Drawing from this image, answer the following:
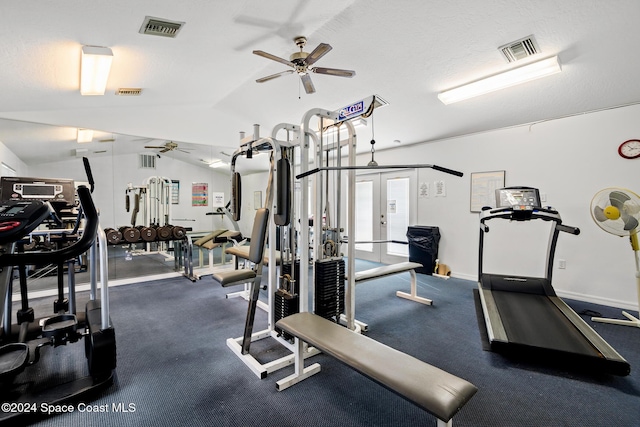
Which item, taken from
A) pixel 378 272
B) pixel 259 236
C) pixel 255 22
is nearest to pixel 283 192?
pixel 259 236

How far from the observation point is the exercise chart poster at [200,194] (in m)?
5.21

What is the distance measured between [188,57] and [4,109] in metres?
2.67

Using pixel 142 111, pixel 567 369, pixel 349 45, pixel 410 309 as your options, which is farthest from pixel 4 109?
pixel 567 369

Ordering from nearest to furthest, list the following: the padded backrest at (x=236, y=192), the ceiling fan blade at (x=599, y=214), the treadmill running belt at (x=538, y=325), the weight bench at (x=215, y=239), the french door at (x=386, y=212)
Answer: the treadmill running belt at (x=538, y=325), the padded backrest at (x=236, y=192), the ceiling fan blade at (x=599, y=214), the weight bench at (x=215, y=239), the french door at (x=386, y=212)

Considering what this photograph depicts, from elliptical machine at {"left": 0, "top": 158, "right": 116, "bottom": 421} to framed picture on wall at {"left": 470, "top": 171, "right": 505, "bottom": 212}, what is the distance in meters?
4.94

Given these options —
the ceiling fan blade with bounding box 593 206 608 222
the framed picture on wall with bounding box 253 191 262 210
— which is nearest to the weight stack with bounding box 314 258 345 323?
the ceiling fan blade with bounding box 593 206 608 222

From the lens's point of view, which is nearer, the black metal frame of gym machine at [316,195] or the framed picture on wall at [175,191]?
the black metal frame of gym machine at [316,195]

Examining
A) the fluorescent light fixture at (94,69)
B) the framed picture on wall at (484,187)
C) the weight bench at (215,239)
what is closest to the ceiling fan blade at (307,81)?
the fluorescent light fixture at (94,69)

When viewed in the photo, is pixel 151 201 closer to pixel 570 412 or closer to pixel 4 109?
pixel 4 109

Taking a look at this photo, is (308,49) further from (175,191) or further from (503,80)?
(175,191)

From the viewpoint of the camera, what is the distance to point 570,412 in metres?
1.74

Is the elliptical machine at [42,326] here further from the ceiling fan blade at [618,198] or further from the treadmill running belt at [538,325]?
Result: the ceiling fan blade at [618,198]

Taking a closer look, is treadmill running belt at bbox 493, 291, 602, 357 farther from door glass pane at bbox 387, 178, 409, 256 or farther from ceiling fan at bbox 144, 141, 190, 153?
ceiling fan at bbox 144, 141, 190, 153

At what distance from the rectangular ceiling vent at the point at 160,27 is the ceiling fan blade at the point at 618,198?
438 centimetres
